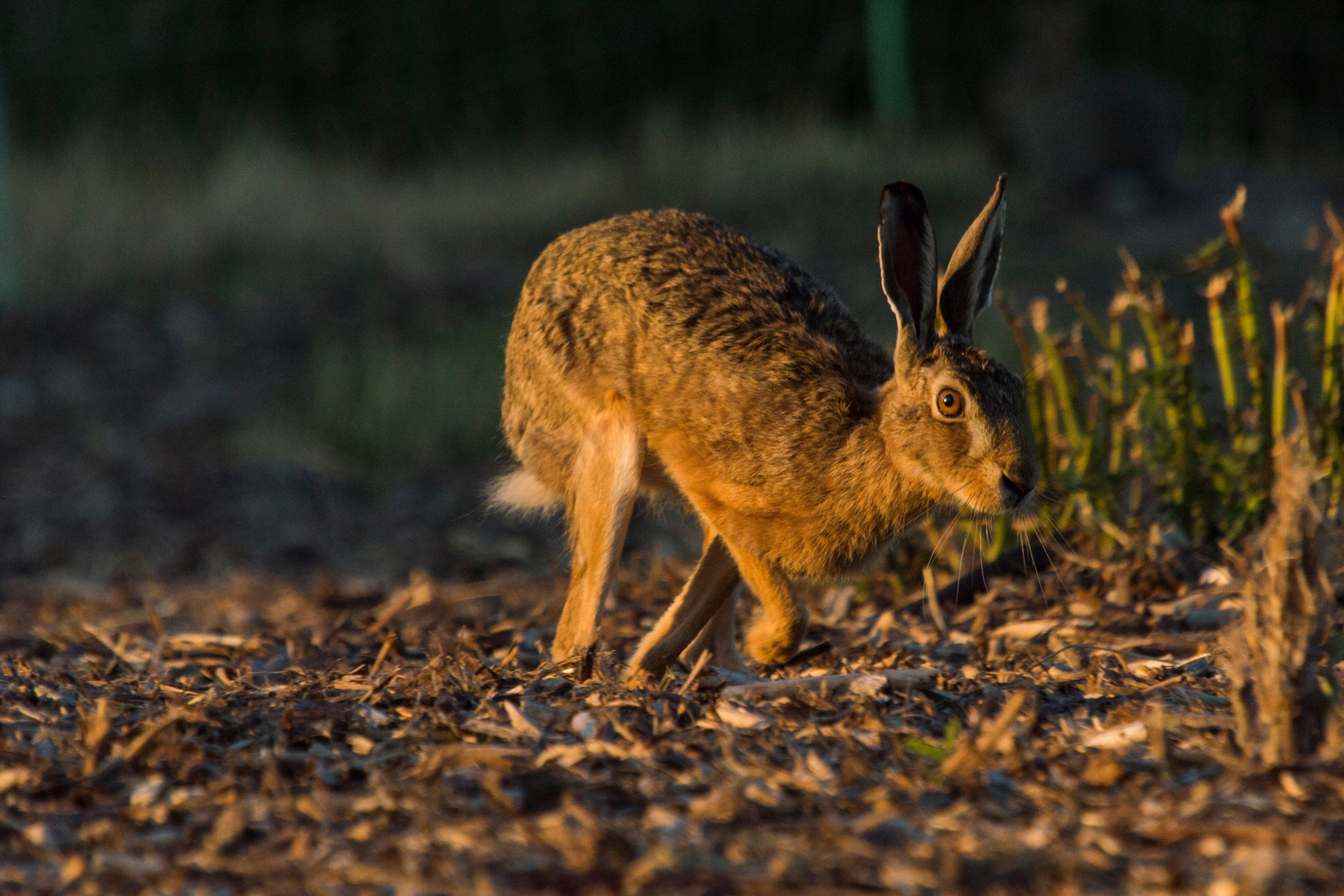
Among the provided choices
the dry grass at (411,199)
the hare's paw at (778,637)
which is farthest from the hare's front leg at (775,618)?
the dry grass at (411,199)

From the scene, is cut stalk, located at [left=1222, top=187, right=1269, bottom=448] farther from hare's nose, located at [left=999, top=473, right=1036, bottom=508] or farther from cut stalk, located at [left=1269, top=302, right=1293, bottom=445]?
hare's nose, located at [left=999, top=473, right=1036, bottom=508]

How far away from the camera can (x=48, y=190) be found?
1415 centimetres

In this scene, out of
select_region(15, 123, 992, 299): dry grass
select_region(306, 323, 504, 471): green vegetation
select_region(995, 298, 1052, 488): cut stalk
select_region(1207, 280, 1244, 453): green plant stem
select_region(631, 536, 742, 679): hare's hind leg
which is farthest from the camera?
select_region(15, 123, 992, 299): dry grass

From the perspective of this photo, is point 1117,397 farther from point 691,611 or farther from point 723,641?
point 691,611

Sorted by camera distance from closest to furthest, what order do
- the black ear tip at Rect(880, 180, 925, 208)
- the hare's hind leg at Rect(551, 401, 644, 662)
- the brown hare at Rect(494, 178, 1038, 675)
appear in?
the black ear tip at Rect(880, 180, 925, 208) → the brown hare at Rect(494, 178, 1038, 675) → the hare's hind leg at Rect(551, 401, 644, 662)

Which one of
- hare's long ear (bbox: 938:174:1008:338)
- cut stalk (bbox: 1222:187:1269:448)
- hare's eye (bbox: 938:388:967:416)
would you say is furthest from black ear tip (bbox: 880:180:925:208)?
cut stalk (bbox: 1222:187:1269:448)

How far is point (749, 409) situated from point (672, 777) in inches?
67.0

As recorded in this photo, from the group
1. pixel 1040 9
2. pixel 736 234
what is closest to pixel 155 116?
pixel 1040 9

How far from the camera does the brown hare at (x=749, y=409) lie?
4250 mm

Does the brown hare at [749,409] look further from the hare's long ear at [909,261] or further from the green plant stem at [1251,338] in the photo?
the green plant stem at [1251,338]

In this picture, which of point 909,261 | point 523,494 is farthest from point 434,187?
point 909,261

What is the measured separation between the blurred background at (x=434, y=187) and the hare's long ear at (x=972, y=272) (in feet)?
3.34

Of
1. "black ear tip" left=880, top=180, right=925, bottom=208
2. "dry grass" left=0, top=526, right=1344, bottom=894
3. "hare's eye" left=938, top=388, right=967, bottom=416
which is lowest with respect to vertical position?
"dry grass" left=0, top=526, right=1344, bottom=894

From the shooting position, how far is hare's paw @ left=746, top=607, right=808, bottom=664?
4.38 metres
